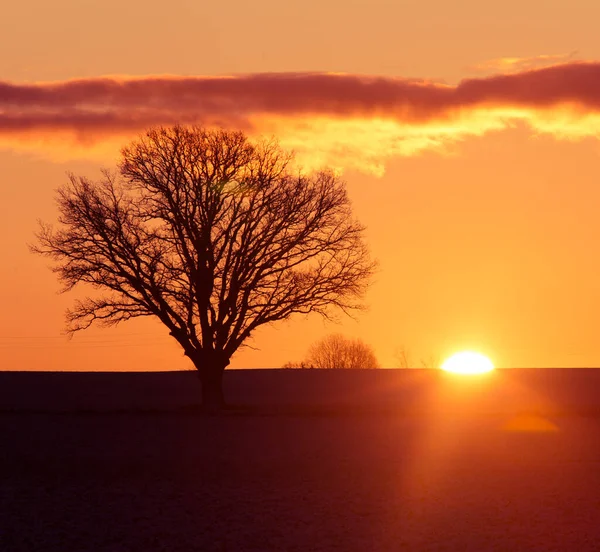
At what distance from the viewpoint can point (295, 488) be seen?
29.6 meters

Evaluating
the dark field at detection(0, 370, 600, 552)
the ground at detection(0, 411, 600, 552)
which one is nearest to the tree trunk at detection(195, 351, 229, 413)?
the dark field at detection(0, 370, 600, 552)

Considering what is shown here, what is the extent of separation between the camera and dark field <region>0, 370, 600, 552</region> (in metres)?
23.7

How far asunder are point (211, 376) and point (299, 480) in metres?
27.3

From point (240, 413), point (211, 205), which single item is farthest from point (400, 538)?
point (211, 205)

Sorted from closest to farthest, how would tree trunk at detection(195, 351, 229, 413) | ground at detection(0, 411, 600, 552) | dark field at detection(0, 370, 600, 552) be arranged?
ground at detection(0, 411, 600, 552)
dark field at detection(0, 370, 600, 552)
tree trunk at detection(195, 351, 229, 413)

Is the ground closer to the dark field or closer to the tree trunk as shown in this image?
the dark field

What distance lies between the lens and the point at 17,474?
3156 cm

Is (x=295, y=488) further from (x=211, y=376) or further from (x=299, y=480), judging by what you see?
(x=211, y=376)

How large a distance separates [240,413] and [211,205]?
10.2 meters

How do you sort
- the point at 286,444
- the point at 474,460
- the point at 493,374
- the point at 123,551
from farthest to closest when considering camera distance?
the point at 493,374 < the point at 286,444 < the point at 474,460 < the point at 123,551

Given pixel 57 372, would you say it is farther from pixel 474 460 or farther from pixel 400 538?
pixel 400 538

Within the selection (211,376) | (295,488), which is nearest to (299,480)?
(295,488)

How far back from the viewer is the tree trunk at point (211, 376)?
57344 millimetres

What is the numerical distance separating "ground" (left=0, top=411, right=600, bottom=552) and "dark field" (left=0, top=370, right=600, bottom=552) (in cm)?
6
